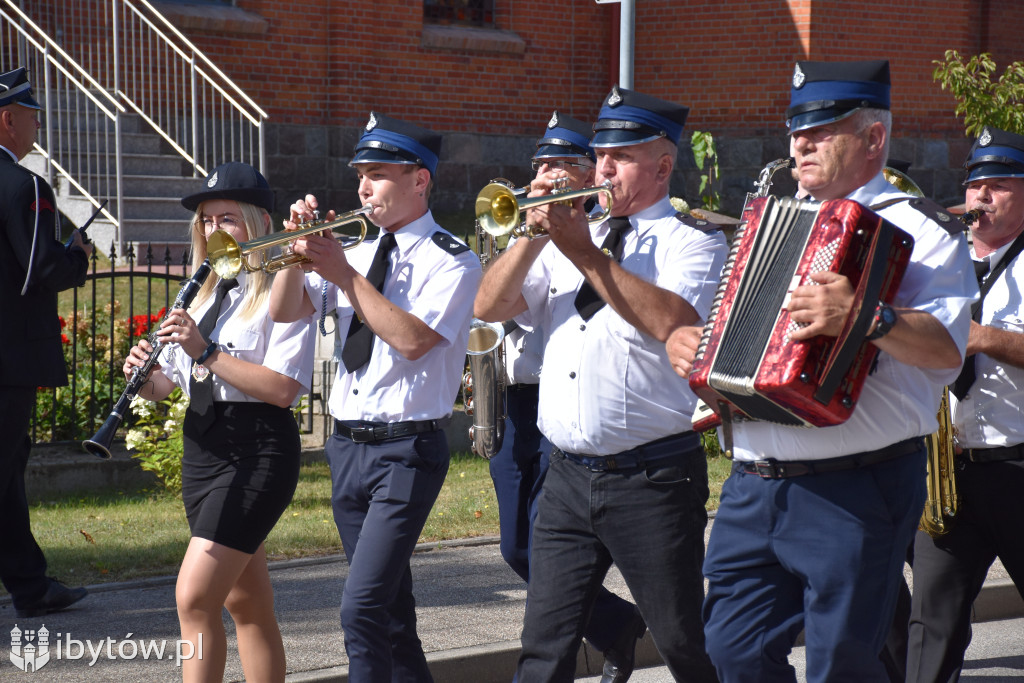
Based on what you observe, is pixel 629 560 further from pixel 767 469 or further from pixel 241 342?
pixel 241 342

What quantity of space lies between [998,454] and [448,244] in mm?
2113

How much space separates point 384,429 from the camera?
427 centimetres

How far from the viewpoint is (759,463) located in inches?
134

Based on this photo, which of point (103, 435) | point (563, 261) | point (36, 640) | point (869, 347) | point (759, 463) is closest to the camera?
point (869, 347)

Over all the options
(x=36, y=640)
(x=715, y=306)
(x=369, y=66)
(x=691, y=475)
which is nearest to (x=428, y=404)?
(x=691, y=475)

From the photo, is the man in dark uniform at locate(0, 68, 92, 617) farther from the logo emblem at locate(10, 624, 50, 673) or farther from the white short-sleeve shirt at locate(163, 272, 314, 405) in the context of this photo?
the white short-sleeve shirt at locate(163, 272, 314, 405)

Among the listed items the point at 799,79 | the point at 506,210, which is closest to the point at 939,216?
the point at 799,79

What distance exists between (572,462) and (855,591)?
1076mm

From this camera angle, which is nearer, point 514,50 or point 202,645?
point 202,645

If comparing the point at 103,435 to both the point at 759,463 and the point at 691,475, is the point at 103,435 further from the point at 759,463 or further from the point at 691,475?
the point at 759,463

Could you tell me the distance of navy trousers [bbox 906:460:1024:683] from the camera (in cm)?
452

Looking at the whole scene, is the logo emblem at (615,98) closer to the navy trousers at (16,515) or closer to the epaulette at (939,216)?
the epaulette at (939,216)

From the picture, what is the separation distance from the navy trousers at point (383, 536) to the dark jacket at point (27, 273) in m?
1.98

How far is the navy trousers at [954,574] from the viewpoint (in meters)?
4.52
